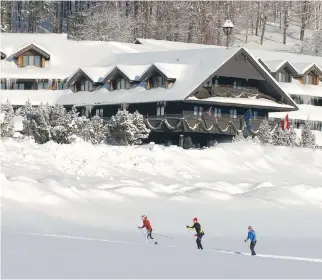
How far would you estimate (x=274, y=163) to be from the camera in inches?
1845

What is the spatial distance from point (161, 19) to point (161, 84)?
5115 cm

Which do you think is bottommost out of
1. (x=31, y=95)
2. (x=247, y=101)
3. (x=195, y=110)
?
(x=195, y=110)

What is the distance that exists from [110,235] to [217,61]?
2863 centimetres

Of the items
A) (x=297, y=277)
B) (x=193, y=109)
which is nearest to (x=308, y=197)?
(x=193, y=109)

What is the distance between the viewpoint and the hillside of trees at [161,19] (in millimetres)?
97062

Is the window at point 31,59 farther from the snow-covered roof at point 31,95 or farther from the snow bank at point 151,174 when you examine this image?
the snow bank at point 151,174

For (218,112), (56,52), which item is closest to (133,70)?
(218,112)

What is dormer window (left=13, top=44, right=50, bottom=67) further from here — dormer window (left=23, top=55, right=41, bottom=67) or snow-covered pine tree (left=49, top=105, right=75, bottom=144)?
snow-covered pine tree (left=49, top=105, right=75, bottom=144)

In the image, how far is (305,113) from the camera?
214 feet

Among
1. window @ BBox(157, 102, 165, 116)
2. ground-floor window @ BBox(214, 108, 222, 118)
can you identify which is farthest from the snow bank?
window @ BBox(157, 102, 165, 116)

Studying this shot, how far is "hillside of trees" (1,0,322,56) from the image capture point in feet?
318

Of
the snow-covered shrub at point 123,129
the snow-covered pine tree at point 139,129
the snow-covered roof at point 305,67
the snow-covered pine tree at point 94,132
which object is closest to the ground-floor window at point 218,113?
the snow-covered pine tree at point 139,129

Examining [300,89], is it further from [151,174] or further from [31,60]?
[151,174]

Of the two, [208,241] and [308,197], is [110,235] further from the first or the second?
[308,197]
